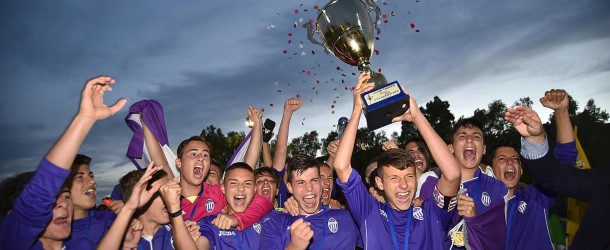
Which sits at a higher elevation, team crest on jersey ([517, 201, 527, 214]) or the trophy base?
the trophy base

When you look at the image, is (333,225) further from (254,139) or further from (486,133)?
(486,133)

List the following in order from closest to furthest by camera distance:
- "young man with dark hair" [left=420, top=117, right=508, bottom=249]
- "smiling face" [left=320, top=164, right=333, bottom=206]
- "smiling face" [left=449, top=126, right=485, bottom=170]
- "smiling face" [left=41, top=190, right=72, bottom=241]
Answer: "smiling face" [left=41, top=190, right=72, bottom=241], "young man with dark hair" [left=420, top=117, right=508, bottom=249], "smiling face" [left=449, top=126, right=485, bottom=170], "smiling face" [left=320, top=164, right=333, bottom=206]

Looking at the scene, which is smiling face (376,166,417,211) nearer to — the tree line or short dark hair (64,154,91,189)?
short dark hair (64,154,91,189)

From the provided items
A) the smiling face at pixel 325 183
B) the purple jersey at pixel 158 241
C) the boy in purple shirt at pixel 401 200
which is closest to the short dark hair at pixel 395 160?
the boy in purple shirt at pixel 401 200

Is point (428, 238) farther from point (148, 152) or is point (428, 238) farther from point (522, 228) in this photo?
point (148, 152)

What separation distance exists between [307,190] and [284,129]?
7.52 feet

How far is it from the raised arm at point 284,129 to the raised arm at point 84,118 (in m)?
3.13

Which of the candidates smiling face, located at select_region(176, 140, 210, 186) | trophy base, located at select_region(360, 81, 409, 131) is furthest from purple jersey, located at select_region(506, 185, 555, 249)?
smiling face, located at select_region(176, 140, 210, 186)

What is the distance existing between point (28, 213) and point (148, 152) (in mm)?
2853

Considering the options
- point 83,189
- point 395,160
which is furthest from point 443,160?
point 83,189

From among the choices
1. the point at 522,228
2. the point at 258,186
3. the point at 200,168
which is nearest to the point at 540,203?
the point at 522,228

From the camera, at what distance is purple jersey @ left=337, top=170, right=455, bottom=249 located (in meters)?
3.21

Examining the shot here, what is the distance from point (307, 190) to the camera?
12.9 feet

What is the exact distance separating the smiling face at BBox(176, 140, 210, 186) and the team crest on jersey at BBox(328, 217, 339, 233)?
1.69 m
